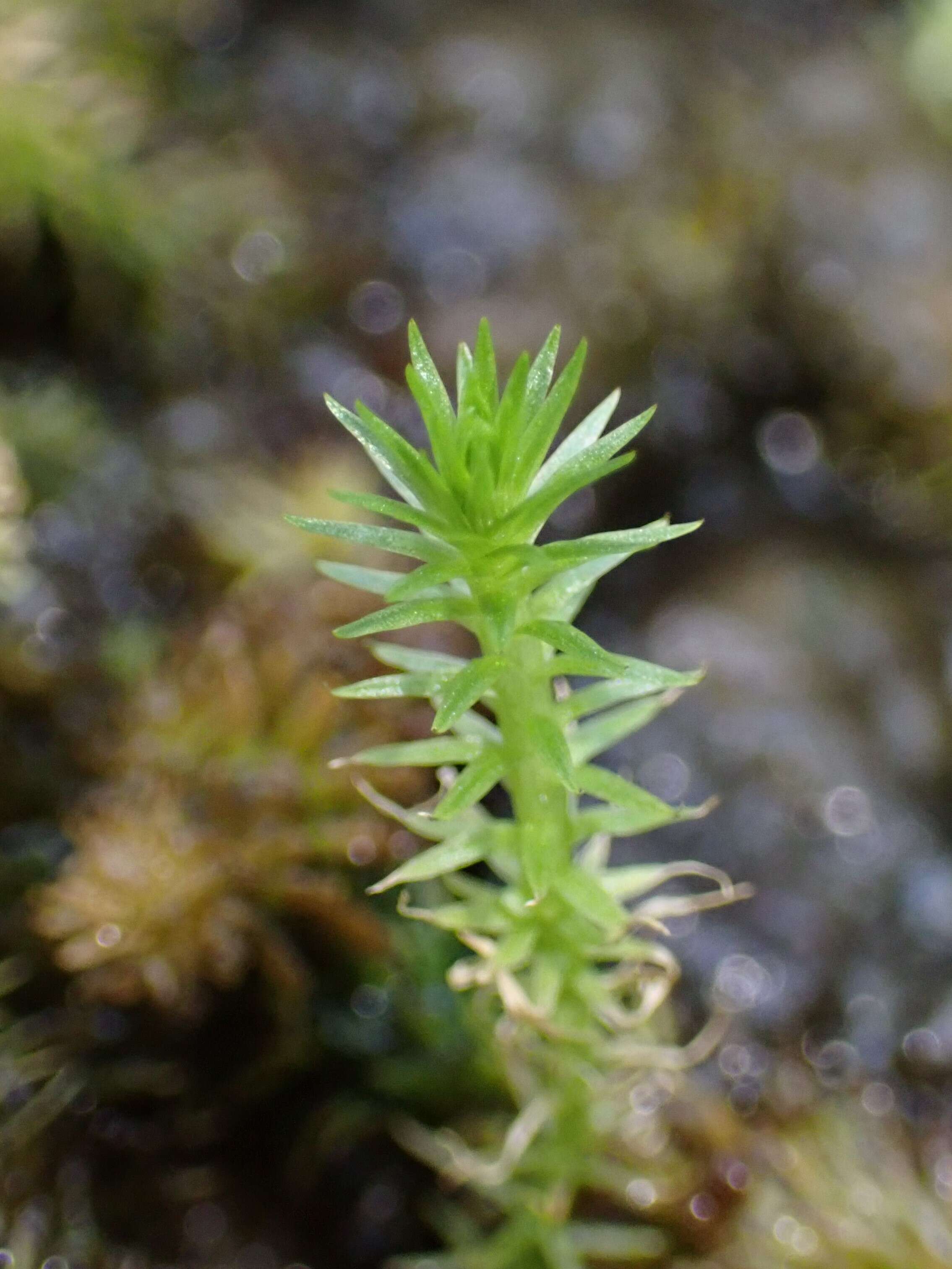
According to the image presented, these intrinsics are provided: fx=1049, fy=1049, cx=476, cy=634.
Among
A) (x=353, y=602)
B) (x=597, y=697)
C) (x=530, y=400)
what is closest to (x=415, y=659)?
(x=597, y=697)

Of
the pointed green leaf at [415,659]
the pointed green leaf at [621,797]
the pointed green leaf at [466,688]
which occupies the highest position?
the pointed green leaf at [466,688]

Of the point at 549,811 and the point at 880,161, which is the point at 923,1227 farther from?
the point at 880,161

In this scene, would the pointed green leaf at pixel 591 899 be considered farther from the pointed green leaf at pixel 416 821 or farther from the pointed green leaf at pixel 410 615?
the pointed green leaf at pixel 410 615

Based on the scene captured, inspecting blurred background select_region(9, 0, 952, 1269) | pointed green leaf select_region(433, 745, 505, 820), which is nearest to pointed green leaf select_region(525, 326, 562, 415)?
pointed green leaf select_region(433, 745, 505, 820)

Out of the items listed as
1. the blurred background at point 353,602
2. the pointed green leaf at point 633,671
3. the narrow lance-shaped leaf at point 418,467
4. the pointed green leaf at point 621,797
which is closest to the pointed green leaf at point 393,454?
the narrow lance-shaped leaf at point 418,467

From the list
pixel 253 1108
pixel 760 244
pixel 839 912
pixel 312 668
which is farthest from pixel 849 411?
pixel 253 1108

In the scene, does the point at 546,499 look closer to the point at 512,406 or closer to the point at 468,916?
the point at 512,406

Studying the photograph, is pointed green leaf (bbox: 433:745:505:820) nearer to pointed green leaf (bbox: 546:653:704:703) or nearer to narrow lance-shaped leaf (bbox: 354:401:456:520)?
pointed green leaf (bbox: 546:653:704:703)
